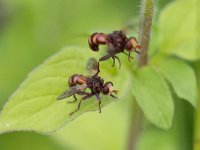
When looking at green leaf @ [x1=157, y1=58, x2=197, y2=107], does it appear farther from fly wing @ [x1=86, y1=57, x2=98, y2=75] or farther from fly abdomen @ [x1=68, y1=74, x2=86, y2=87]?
fly abdomen @ [x1=68, y1=74, x2=86, y2=87]

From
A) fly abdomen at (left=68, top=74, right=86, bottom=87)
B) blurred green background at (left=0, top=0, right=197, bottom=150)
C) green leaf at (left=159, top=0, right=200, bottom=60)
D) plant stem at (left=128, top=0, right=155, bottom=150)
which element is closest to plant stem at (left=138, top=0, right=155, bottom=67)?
plant stem at (left=128, top=0, right=155, bottom=150)

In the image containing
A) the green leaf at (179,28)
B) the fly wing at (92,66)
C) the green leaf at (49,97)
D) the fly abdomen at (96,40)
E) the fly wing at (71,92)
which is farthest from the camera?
the green leaf at (179,28)

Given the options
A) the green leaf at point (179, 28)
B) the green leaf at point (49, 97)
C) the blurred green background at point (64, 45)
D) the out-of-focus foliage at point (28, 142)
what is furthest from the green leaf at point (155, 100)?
the out-of-focus foliage at point (28, 142)

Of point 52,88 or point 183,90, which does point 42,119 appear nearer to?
point 52,88

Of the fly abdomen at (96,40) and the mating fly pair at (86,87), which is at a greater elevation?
the fly abdomen at (96,40)

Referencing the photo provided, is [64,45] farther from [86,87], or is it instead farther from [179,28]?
[86,87]

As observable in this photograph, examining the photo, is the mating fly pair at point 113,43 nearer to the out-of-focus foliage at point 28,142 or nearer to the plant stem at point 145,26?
the plant stem at point 145,26

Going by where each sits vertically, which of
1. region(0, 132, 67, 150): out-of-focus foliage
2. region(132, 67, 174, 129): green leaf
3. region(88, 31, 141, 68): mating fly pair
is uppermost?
region(88, 31, 141, 68): mating fly pair

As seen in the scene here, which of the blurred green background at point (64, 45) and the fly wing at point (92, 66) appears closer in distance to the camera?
the fly wing at point (92, 66)
